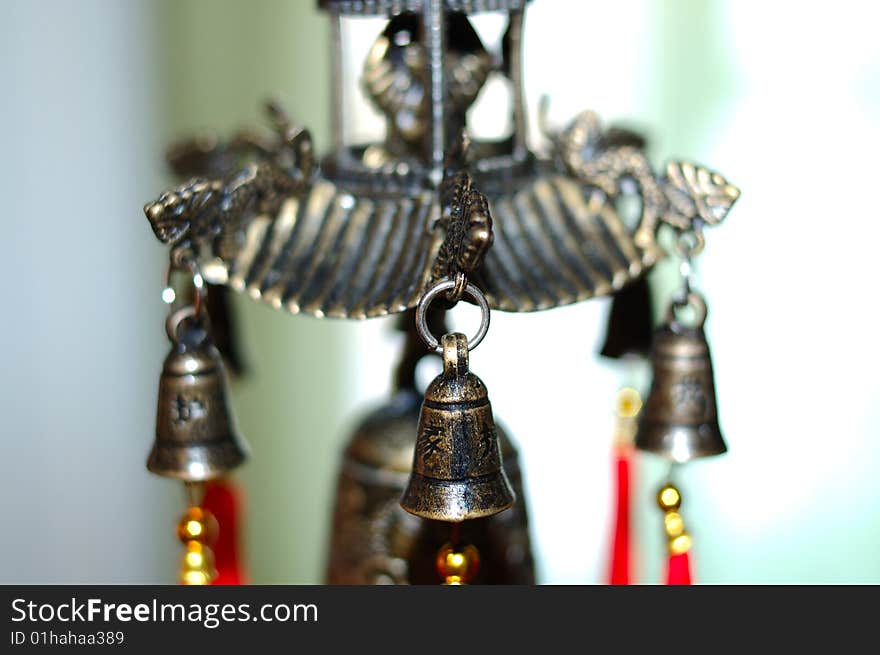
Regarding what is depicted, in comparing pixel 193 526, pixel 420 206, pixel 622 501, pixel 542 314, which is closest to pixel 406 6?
pixel 420 206

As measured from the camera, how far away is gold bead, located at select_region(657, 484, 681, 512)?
998 mm

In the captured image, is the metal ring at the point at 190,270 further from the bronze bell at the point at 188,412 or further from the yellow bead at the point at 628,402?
the yellow bead at the point at 628,402

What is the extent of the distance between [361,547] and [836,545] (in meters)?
0.85

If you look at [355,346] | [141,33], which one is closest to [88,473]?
[355,346]

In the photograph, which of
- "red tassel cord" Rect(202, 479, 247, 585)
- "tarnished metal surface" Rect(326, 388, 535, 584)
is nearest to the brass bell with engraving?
"tarnished metal surface" Rect(326, 388, 535, 584)

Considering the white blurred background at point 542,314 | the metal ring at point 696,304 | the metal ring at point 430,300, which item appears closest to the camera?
the metal ring at point 430,300

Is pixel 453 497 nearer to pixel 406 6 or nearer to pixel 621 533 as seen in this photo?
pixel 406 6

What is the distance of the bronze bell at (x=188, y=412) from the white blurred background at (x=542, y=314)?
1.31 ft

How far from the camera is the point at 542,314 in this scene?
73.6 inches

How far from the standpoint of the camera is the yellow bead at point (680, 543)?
1017 millimetres

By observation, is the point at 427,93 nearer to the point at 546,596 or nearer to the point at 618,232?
the point at 618,232

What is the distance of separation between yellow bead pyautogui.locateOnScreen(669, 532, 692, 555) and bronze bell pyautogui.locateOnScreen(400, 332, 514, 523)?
29cm

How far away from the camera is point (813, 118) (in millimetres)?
1569

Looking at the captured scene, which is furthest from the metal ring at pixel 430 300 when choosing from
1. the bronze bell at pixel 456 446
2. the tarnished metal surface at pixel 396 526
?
the tarnished metal surface at pixel 396 526
